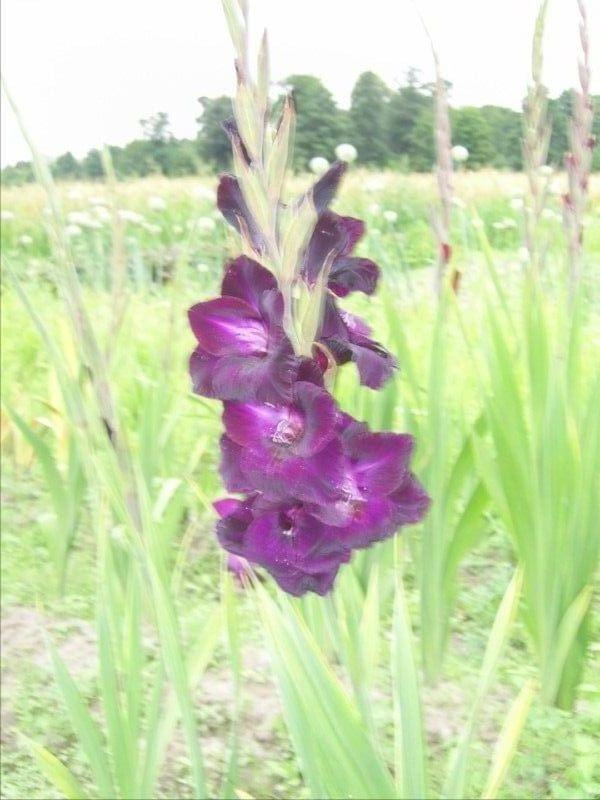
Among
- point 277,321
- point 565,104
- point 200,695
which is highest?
point 565,104

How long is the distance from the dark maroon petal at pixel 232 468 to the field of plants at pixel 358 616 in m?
0.16

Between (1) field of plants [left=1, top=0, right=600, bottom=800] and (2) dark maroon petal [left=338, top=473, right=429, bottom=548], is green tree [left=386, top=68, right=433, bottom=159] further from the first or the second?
(2) dark maroon petal [left=338, top=473, right=429, bottom=548]

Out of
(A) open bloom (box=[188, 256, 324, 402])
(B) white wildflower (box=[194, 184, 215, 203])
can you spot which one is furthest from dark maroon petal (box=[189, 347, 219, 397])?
(B) white wildflower (box=[194, 184, 215, 203])

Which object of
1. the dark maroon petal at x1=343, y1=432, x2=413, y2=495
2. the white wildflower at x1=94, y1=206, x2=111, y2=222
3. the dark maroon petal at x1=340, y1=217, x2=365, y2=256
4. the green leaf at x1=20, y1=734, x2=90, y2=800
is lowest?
the green leaf at x1=20, y1=734, x2=90, y2=800

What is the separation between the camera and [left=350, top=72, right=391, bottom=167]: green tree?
6.52 feet

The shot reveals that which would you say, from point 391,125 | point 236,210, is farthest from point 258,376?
point 391,125

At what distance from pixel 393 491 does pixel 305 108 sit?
1630mm

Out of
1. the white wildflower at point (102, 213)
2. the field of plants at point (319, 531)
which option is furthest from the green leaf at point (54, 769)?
the white wildflower at point (102, 213)

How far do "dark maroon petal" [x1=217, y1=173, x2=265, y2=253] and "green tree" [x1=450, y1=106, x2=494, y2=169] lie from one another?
48.8 inches

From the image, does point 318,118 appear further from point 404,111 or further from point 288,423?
point 288,423

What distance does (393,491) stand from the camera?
80 centimetres

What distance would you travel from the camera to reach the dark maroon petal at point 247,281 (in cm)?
73

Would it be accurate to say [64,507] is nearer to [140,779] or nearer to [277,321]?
[140,779]

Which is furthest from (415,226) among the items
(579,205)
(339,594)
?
(339,594)
